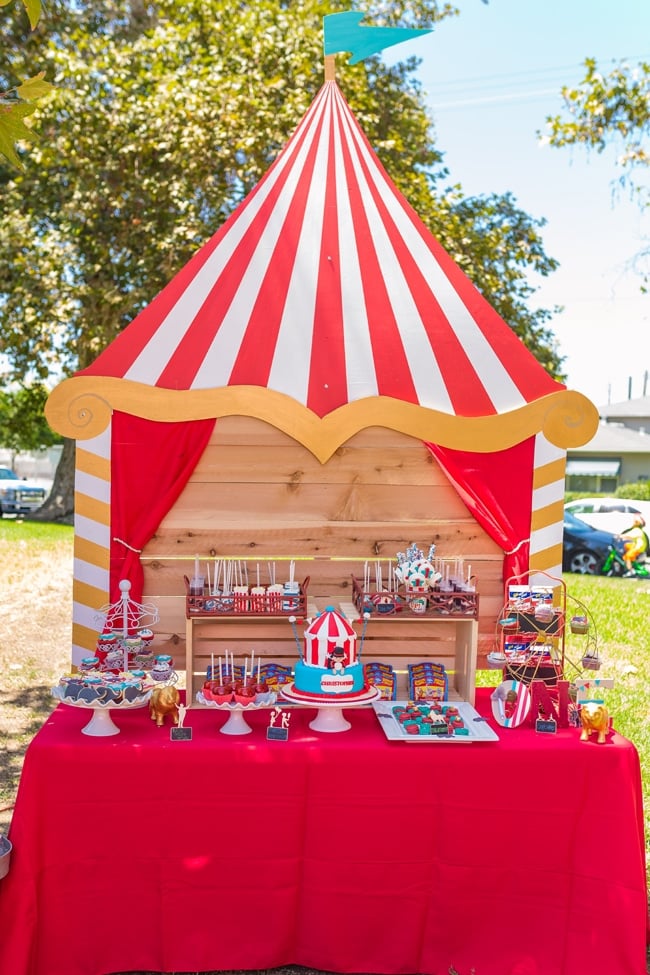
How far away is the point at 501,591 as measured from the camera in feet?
11.8

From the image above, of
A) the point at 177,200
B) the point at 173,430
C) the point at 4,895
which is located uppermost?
the point at 177,200

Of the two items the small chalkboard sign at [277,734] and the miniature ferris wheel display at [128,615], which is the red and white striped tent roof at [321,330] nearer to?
the miniature ferris wheel display at [128,615]

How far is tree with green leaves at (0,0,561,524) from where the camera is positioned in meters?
10.0

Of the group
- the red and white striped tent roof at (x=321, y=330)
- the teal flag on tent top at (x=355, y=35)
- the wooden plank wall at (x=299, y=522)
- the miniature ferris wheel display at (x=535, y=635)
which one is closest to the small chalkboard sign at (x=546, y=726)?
the miniature ferris wheel display at (x=535, y=635)

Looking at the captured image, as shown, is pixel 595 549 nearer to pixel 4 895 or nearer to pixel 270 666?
pixel 270 666

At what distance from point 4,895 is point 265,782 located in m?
0.86

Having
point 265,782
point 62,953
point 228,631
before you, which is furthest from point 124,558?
point 62,953

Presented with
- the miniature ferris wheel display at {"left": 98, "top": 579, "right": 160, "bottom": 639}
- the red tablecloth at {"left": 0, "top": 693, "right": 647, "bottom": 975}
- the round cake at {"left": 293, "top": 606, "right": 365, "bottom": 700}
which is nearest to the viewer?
the red tablecloth at {"left": 0, "top": 693, "right": 647, "bottom": 975}

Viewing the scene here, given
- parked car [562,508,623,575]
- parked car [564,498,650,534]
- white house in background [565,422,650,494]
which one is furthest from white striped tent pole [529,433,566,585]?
white house in background [565,422,650,494]

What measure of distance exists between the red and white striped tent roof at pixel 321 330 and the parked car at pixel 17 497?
16202 millimetres

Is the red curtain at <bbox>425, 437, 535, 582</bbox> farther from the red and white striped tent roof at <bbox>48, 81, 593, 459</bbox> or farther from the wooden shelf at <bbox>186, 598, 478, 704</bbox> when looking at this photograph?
the wooden shelf at <bbox>186, 598, 478, 704</bbox>

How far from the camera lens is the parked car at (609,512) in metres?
14.6

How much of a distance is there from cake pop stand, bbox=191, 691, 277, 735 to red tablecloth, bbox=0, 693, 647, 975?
3.3 inches

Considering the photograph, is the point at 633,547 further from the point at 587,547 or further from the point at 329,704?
the point at 329,704
